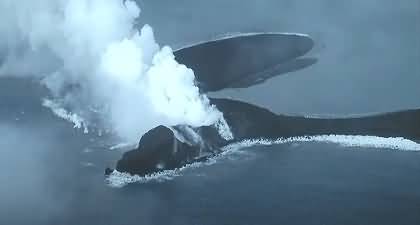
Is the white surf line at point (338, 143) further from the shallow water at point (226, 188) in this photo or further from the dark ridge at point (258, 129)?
the shallow water at point (226, 188)

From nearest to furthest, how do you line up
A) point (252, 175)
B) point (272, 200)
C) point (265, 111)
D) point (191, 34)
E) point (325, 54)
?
point (272, 200) → point (252, 175) → point (265, 111) → point (325, 54) → point (191, 34)

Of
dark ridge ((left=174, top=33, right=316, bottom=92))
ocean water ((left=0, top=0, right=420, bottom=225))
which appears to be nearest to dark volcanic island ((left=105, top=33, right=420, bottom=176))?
dark ridge ((left=174, top=33, right=316, bottom=92))

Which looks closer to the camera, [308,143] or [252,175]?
[252,175]

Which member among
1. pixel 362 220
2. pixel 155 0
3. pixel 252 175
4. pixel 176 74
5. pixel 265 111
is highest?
pixel 155 0

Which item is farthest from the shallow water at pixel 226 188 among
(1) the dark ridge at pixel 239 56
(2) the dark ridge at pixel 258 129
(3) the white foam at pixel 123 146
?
(1) the dark ridge at pixel 239 56

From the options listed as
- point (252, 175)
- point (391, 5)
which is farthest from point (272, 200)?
point (391, 5)

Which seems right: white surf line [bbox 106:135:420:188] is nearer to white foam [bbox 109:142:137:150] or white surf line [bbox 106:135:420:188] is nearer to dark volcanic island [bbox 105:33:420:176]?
dark volcanic island [bbox 105:33:420:176]

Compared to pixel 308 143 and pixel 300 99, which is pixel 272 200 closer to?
pixel 308 143
